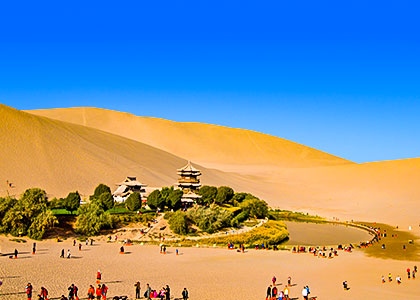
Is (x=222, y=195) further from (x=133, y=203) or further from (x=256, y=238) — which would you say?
(x=256, y=238)

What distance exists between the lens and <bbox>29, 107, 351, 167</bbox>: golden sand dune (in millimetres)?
158250

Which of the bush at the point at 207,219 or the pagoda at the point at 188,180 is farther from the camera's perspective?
the pagoda at the point at 188,180

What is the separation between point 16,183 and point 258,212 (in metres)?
32.4

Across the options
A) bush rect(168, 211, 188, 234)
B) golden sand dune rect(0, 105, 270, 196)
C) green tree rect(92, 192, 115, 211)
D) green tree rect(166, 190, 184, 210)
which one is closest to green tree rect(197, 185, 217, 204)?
green tree rect(166, 190, 184, 210)

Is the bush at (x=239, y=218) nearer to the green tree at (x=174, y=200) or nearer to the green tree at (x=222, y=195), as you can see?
the green tree at (x=222, y=195)

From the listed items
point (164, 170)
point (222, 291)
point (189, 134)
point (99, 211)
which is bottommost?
point (222, 291)

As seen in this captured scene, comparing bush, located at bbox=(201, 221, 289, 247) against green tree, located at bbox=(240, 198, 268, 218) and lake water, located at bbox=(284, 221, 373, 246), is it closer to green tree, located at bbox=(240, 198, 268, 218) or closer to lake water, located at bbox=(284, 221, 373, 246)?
lake water, located at bbox=(284, 221, 373, 246)

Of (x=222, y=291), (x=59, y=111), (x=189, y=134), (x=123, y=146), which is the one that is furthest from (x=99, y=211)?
(x=59, y=111)

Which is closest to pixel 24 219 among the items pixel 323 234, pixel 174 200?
pixel 174 200

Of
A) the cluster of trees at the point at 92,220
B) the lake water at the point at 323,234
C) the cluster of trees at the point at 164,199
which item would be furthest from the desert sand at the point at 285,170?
the cluster of trees at the point at 92,220

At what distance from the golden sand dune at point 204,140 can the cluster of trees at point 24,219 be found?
11063cm

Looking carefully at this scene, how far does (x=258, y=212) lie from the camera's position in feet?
169

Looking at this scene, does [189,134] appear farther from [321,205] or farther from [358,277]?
[358,277]

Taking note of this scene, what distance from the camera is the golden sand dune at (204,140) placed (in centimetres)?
15825
